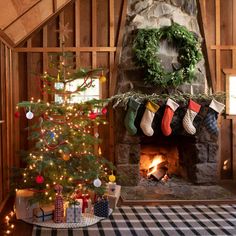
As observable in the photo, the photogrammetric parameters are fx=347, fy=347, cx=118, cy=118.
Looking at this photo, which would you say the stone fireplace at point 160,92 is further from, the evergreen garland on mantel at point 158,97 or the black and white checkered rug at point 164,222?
the black and white checkered rug at point 164,222

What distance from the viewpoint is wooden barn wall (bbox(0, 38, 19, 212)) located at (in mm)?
4000

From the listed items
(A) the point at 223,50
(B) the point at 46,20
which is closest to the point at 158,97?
(A) the point at 223,50

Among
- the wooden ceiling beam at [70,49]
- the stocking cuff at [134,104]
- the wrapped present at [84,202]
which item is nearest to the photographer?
the wrapped present at [84,202]

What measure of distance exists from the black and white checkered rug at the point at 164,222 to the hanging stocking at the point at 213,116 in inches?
42.2

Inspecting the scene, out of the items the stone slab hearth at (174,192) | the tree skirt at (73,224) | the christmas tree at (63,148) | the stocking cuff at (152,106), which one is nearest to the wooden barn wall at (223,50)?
the stone slab hearth at (174,192)

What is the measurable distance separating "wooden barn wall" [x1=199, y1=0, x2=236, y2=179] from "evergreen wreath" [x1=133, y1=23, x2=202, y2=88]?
1.55ft

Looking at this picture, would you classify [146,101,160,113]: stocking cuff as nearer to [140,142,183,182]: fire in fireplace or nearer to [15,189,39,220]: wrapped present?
[140,142,183,182]: fire in fireplace

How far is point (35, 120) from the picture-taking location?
481 centimetres

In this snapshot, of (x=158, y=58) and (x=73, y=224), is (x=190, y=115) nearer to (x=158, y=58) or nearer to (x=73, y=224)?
(x=158, y=58)

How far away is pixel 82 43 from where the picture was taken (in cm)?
486

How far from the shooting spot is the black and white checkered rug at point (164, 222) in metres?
3.16

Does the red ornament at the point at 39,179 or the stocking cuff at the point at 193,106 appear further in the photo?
the stocking cuff at the point at 193,106

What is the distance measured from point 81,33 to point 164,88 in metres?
1.39

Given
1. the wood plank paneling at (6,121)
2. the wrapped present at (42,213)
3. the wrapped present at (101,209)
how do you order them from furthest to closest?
the wood plank paneling at (6,121), the wrapped present at (101,209), the wrapped present at (42,213)
